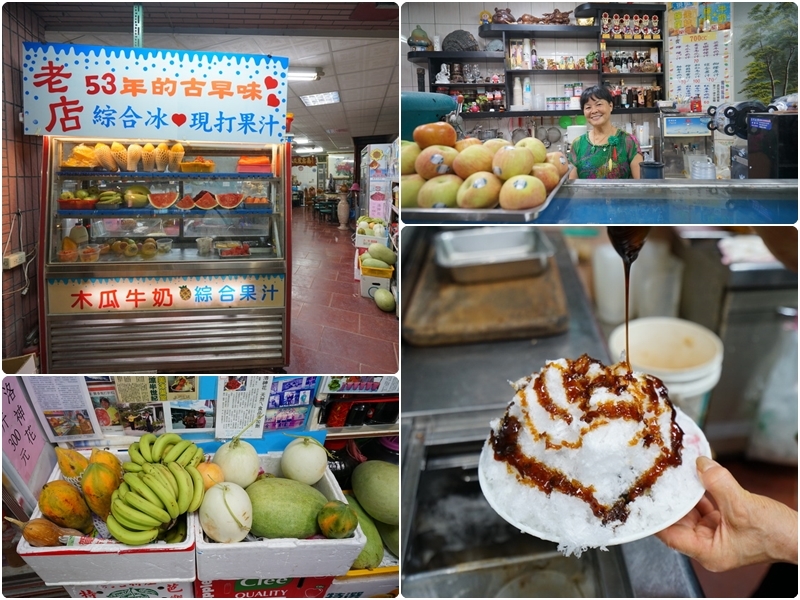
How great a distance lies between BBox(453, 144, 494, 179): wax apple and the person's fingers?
0.83m

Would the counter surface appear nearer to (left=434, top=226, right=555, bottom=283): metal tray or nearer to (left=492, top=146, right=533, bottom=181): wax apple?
(left=492, top=146, right=533, bottom=181): wax apple

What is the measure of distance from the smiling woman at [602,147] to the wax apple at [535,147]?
0.28ft

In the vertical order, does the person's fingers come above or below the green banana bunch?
above

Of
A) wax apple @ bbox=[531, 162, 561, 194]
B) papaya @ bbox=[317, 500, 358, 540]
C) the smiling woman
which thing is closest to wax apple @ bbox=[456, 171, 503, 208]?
wax apple @ bbox=[531, 162, 561, 194]

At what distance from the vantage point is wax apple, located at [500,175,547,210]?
1.29 m

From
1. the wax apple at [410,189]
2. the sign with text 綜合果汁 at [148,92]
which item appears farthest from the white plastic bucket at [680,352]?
the sign with text 綜合果汁 at [148,92]

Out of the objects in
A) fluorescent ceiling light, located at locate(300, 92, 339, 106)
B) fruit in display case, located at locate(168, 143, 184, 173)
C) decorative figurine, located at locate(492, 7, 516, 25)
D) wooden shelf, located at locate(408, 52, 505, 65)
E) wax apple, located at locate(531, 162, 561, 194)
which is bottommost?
wax apple, located at locate(531, 162, 561, 194)

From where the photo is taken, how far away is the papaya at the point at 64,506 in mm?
1368

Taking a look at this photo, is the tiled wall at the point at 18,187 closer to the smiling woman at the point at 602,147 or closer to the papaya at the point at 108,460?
the papaya at the point at 108,460

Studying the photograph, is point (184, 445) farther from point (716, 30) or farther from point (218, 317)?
point (716, 30)

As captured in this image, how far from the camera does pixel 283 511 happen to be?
1.42 metres

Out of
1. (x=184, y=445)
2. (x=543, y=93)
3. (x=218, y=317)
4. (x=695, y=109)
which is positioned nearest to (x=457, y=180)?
(x=543, y=93)

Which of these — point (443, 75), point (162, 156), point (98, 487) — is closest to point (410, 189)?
point (443, 75)

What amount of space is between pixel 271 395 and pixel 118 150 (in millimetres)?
1326
